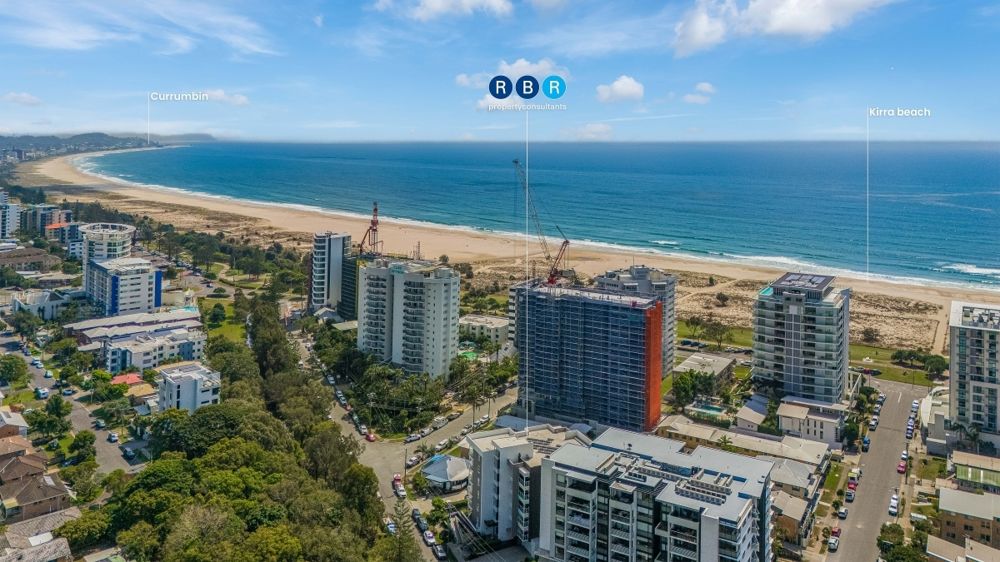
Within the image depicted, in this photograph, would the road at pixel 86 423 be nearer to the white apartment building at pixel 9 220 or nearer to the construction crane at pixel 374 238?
the construction crane at pixel 374 238

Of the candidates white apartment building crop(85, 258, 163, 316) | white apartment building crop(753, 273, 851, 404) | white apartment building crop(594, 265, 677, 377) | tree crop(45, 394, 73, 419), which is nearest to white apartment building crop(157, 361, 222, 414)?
tree crop(45, 394, 73, 419)

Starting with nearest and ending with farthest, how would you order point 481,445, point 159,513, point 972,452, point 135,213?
point 159,513 → point 481,445 → point 972,452 → point 135,213

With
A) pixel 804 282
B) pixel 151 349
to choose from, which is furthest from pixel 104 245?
pixel 804 282

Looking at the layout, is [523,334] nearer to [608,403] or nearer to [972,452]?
[608,403]

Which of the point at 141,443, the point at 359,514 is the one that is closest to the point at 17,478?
the point at 141,443

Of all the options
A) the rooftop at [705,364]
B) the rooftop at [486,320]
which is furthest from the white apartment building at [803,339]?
the rooftop at [486,320]

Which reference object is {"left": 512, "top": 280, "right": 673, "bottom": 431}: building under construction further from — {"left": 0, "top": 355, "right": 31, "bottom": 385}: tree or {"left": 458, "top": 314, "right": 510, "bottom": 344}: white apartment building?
{"left": 0, "top": 355, "right": 31, "bottom": 385}: tree

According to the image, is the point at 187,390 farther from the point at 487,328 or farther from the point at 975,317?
the point at 975,317
